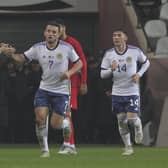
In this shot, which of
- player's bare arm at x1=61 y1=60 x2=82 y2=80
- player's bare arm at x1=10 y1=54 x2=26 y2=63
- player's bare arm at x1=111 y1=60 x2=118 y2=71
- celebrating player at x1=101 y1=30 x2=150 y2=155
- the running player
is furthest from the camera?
celebrating player at x1=101 y1=30 x2=150 y2=155

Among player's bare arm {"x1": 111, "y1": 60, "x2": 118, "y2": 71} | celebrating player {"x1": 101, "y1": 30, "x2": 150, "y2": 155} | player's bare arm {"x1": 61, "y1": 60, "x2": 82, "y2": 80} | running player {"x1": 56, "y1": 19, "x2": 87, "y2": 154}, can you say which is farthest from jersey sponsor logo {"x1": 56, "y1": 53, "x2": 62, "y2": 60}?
celebrating player {"x1": 101, "y1": 30, "x2": 150, "y2": 155}

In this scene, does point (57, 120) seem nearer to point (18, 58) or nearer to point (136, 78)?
point (18, 58)

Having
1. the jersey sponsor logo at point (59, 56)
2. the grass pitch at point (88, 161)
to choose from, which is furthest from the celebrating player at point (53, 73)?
the grass pitch at point (88, 161)

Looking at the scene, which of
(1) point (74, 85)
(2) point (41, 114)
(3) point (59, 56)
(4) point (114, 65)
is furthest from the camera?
(1) point (74, 85)

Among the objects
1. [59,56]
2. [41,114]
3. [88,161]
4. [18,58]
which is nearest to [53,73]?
[59,56]

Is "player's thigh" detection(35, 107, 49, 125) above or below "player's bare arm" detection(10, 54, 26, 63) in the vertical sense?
below

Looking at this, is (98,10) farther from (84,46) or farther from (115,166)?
(115,166)

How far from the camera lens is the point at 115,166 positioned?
41.1 ft

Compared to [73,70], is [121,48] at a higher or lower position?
higher

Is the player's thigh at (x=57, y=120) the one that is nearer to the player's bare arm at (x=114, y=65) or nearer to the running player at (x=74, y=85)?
the running player at (x=74, y=85)

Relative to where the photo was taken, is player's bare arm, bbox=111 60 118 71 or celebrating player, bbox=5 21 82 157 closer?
celebrating player, bbox=5 21 82 157

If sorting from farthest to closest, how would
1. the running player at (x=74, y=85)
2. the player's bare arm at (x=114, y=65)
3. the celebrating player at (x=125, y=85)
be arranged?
the celebrating player at (x=125, y=85) < the running player at (x=74, y=85) < the player's bare arm at (x=114, y=65)

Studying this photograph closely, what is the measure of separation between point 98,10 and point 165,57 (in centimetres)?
401

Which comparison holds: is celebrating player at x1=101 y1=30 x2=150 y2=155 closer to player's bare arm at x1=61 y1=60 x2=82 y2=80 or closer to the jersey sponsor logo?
→ player's bare arm at x1=61 y1=60 x2=82 y2=80
